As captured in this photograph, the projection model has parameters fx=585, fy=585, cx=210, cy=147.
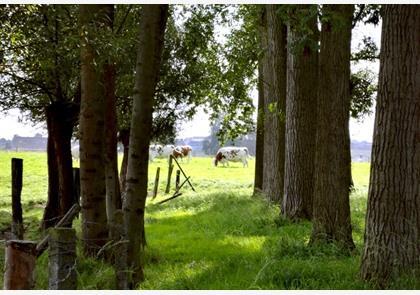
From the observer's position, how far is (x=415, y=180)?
7.04 meters

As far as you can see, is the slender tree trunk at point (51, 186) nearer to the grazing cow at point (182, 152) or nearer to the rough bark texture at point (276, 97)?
the rough bark texture at point (276, 97)

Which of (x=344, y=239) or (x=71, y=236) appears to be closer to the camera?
(x=71, y=236)

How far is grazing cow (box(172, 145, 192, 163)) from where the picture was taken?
196 ft

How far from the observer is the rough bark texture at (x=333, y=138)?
1017 centimetres

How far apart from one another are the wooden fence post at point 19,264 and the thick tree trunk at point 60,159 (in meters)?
10.3

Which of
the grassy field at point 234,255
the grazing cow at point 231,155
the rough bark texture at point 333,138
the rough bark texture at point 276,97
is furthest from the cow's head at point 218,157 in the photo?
the rough bark texture at point 333,138

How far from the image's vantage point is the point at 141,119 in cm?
833

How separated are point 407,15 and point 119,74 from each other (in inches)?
453

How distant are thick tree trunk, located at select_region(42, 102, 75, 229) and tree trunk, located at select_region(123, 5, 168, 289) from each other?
24.7ft

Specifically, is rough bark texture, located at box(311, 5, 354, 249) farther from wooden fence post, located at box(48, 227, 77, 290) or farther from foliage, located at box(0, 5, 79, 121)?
wooden fence post, located at box(48, 227, 77, 290)

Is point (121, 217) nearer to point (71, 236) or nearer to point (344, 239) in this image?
point (71, 236)

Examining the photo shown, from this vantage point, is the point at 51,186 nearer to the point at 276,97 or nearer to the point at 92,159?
the point at 276,97

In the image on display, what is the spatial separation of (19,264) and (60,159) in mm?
11335

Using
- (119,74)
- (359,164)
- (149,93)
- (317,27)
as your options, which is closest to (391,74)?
(149,93)
